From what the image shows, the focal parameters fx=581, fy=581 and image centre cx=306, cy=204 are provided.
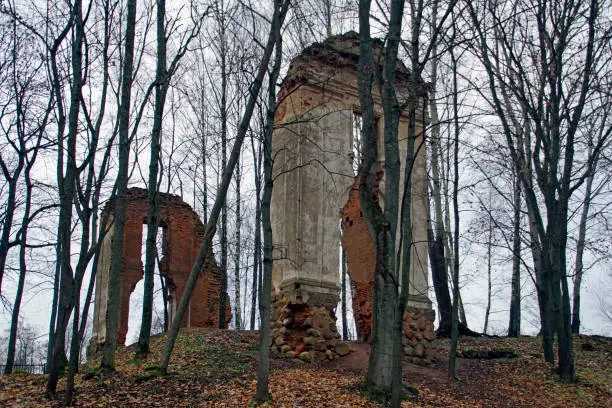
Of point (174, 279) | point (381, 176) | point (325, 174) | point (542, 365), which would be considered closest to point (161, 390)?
point (325, 174)

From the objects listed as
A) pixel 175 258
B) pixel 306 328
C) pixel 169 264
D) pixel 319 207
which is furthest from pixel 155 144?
pixel 175 258

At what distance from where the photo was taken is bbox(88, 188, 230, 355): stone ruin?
21141 millimetres

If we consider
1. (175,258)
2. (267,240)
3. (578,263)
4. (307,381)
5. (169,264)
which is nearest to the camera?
(267,240)

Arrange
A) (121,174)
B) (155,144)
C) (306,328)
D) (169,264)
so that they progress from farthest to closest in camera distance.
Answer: (169,264) → (306,328) → (155,144) → (121,174)

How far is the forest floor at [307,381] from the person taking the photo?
8906 mm

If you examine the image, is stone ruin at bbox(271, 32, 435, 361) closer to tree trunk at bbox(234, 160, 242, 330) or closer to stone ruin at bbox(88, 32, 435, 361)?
stone ruin at bbox(88, 32, 435, 361)

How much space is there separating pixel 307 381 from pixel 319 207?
4.68 meters

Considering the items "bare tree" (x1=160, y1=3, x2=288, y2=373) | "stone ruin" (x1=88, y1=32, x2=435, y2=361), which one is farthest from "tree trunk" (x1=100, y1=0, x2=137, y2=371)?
"stone ruin" (x1=88, y1=32, x2=435, y2=361)

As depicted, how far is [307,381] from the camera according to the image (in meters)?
10.1

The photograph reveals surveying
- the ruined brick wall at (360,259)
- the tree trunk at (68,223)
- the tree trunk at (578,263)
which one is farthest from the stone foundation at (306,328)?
the tree trunk at (578,263)

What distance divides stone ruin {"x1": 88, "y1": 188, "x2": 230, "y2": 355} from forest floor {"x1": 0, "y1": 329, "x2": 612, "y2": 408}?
21.4 feet

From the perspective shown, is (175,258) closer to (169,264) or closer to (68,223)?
(169,264)

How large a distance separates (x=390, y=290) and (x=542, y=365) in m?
6.87

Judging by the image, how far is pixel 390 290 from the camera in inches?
336
